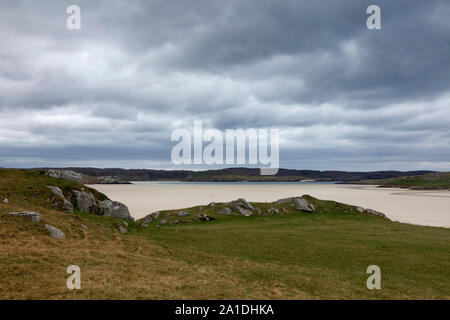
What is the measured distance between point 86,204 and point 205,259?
25.0 m

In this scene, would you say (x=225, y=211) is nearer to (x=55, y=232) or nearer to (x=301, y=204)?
(x=301, y=204)

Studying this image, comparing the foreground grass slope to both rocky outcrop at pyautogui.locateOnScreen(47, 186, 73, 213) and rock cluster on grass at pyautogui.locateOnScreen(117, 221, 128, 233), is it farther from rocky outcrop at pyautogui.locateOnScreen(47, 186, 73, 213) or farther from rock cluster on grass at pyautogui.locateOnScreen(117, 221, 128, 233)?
rocky outcrop at pyautogui.locateOnScreen(47, 186, 73, 213)

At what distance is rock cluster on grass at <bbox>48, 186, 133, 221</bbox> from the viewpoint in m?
38.0

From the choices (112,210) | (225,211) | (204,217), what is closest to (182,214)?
(204,217)

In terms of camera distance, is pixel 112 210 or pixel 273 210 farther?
pixel 273 210

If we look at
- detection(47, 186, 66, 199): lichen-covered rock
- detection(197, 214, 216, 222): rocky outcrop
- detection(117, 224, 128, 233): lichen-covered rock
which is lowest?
detection(197, 214, 216, 222): rocky outcrop

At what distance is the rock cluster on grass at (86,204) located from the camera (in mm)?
37994

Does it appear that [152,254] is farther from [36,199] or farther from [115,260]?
[36,199]

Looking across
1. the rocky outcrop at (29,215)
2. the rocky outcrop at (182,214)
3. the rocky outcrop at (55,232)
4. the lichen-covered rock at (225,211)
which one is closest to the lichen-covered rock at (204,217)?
the rocky outcrop at (182,214)

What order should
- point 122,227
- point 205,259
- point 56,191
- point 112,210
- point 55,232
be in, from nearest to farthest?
point 55,232, point 205,259, point 122,227, point 56,191, point 112,210

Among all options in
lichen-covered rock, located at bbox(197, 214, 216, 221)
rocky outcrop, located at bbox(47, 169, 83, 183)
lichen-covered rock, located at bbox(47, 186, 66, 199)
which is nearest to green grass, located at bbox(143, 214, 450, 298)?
lichen-covered rock, located at bbox(197, 214, 216, 221)

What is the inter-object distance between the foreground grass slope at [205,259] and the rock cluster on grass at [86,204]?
1.87 metres

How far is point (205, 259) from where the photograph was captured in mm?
26562

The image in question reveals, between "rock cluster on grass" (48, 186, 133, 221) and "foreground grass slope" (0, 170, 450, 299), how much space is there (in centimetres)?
187
